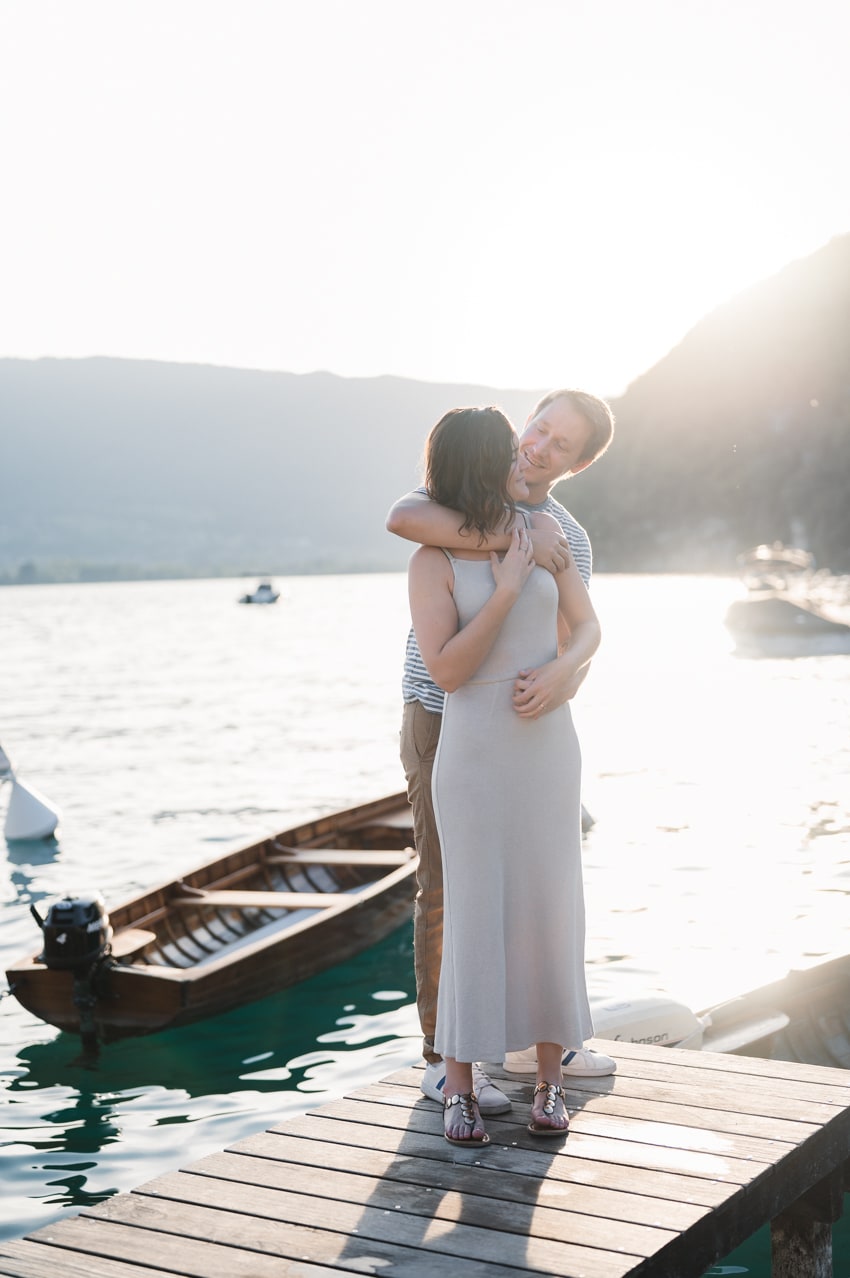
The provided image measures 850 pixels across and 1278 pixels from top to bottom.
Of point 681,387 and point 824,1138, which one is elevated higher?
point 681,387

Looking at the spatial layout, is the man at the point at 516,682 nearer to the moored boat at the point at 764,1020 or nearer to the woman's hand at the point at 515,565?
the woman's hand at the point at 515,565

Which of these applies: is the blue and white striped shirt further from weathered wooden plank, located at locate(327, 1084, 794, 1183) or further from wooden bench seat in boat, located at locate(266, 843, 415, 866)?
wooden bench seat in boat, located at locate(266, 843, 415, 866)

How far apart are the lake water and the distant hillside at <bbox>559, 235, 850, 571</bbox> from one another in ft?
342

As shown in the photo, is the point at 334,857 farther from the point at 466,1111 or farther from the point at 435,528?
the point at 435,528

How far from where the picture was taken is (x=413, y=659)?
4.95 meters

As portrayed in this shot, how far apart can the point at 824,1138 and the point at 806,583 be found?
10465cm

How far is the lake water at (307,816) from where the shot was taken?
8859mm

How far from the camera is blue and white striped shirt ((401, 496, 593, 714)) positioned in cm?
482

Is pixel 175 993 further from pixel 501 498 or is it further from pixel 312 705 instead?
pixel 312 705

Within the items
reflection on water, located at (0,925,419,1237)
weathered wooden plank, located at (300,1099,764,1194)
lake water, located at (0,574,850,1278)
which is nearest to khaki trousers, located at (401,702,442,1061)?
weathered wooden plank, located at (300,1099,764,1194)

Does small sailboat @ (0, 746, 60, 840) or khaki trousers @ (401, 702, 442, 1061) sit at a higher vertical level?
khaki trousers @ (401, 702, 442, 1061)

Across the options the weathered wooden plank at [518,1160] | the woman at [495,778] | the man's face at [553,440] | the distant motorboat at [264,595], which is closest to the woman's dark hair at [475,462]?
the woman at [495,778]

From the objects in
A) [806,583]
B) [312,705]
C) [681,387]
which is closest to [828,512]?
[681,387]

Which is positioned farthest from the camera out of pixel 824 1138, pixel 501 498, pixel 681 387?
pixel 681 387
